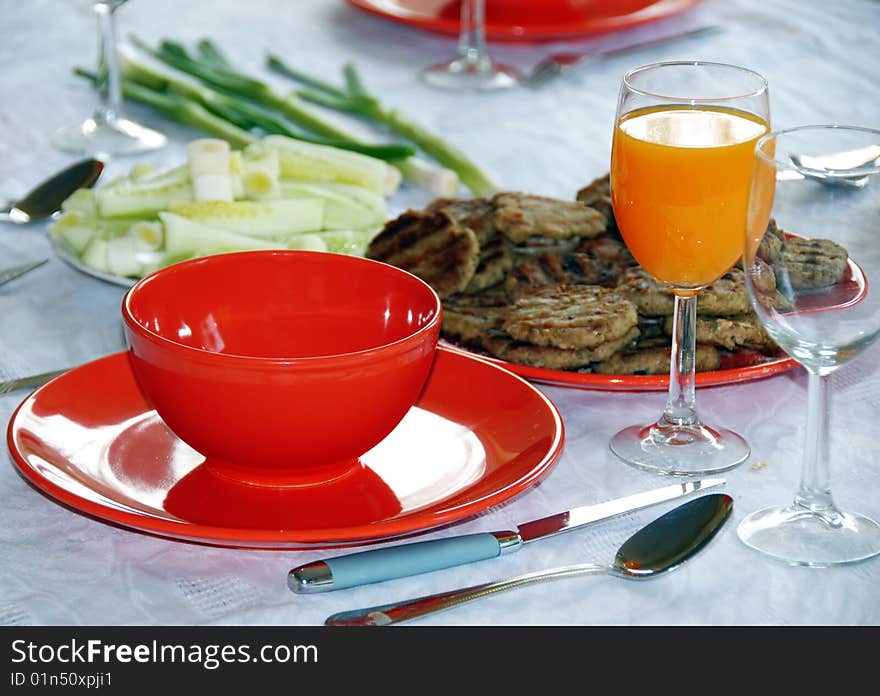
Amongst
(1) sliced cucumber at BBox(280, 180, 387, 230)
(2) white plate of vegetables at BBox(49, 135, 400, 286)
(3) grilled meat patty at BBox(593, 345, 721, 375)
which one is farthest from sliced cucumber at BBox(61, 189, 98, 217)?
(3) grilled meat patty at BBox(593, 345, 721, 375)

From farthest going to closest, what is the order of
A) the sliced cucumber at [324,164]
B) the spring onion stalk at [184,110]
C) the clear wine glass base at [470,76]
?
the clear wine glass base at [470,76]
the spring onion stalk at [184,110]
the sliced cucumber at [324,164]

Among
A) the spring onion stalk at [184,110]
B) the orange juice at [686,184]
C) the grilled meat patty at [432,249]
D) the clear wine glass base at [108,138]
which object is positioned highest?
the orange juice at [686,184]

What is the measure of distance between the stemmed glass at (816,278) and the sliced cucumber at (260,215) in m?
0.77

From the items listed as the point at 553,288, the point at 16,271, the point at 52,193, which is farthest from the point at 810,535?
the point at 52,193

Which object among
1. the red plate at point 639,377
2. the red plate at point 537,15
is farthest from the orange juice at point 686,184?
the red plate at point 537,15

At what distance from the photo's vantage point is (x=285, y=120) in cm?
227

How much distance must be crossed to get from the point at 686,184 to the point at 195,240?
0.65 metres

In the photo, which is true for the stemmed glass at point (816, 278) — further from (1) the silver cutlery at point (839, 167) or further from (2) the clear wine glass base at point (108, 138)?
(2) the clear wine glass base at point (108, 138)

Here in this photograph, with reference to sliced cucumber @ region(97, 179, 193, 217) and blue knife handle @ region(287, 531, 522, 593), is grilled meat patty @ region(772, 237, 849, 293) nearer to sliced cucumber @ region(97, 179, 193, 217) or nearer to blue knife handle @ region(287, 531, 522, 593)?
blue knife handle @ region(287, 531, 522, 593)

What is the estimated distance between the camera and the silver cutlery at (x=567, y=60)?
7.99 ft

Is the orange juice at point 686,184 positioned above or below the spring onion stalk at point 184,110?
above

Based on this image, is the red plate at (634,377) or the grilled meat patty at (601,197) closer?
the red plate at (634,377)

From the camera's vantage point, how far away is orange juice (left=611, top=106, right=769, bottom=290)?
119 centimetres
